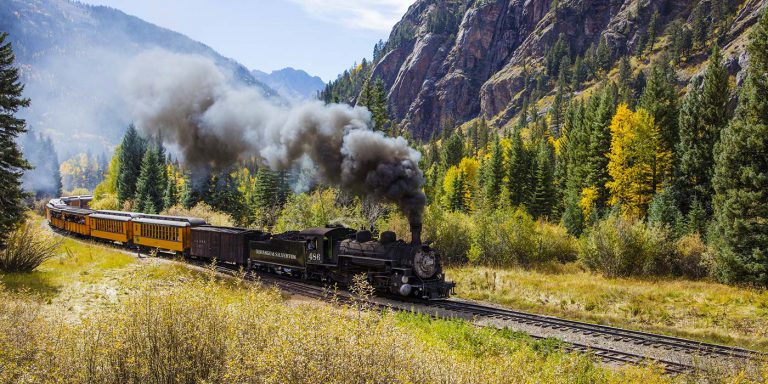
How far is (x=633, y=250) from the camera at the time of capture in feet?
94.2

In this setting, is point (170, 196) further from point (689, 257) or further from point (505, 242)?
point (689, 257)

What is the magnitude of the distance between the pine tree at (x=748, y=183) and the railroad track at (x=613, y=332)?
43.3 ft

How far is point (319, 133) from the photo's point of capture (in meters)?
22.5

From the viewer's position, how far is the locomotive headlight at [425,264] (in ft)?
59.7

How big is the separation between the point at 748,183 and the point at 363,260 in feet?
71.5

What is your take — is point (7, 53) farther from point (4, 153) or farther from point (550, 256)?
point (550, 256)

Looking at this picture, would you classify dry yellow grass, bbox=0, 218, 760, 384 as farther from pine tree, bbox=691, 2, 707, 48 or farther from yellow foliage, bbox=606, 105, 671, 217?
pine tree, bbox=691, 2, 707, 48

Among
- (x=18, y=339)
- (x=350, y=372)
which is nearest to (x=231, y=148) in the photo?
(x=18, y=339)

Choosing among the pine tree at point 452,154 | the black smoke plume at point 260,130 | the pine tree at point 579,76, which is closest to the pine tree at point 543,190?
the black smoke plume at point 260,130

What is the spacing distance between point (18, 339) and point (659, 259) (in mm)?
31516

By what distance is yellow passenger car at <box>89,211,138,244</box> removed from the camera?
34.6 meters

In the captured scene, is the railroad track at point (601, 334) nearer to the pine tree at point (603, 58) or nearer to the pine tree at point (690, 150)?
the pine tree at point (690, 150)

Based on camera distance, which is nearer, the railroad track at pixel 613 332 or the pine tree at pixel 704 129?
the railroad track at pixel 613 332

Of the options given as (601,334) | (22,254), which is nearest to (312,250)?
(601,334)
